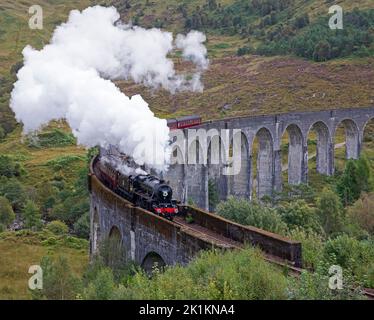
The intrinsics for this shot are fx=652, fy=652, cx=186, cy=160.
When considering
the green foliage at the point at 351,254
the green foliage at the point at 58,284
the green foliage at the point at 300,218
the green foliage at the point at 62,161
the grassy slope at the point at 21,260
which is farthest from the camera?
the green foliage at the point at 62,161

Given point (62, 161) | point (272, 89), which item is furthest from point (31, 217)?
point (272, 89)

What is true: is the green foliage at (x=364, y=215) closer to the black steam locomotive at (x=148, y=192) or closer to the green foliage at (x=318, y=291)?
the black steam locomotive at (x=148, y=192)

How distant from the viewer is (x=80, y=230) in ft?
163

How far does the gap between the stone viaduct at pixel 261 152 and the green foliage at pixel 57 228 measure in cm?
1094

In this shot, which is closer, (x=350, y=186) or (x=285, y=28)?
(x=350, y=186)

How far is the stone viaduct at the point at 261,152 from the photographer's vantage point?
45.9m

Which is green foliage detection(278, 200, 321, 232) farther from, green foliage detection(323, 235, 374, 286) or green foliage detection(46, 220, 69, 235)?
green foliage detection(46, 220, 69, 235)

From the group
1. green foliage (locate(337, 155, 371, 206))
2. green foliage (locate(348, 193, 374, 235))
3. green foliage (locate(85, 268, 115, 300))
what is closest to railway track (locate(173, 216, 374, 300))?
green foliage (locate(85, 268, 115, 300))

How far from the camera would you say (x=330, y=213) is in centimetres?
3700

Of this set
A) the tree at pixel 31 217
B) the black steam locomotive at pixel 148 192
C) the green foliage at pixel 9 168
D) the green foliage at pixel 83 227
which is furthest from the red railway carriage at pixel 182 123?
the green foliage at pixel 9 168

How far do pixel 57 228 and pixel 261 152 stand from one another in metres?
19.2

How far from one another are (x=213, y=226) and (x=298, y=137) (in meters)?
35.6

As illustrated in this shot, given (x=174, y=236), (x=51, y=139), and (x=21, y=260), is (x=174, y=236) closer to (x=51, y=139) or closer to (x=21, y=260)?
(x=21, y=260)
